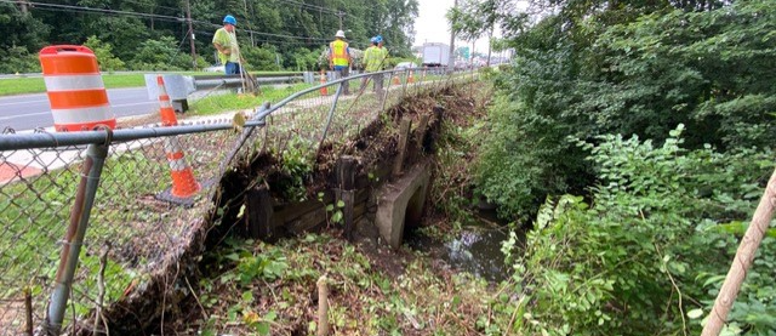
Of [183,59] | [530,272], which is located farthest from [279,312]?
[183,59]

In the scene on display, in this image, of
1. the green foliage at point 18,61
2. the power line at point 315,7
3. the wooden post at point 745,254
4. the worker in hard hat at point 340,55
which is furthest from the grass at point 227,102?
the power line at point 315,7

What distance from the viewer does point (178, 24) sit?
36188 millimetres

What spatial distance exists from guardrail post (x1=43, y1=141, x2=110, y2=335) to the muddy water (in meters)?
4.65

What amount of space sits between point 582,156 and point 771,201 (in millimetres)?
5352

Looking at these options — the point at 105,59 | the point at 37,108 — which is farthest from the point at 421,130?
the point at 105,59

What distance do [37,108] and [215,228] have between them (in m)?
9.38

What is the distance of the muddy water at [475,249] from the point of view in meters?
5.37

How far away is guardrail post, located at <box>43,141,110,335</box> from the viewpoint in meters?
1.26

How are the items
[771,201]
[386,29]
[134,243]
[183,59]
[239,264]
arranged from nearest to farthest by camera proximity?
[771,201] < [134,243] < [239,264] < [183,59] < [386,29]

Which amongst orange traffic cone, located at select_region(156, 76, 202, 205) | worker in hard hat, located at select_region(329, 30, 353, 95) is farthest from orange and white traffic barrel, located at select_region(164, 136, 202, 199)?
worker in hard hat, located at select_region(329, 30, 353, 95)

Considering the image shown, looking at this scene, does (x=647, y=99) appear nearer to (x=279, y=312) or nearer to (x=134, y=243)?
(x=279, y=312)

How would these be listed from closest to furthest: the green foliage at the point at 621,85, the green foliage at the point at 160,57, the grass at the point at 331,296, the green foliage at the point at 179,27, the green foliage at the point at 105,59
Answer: the grass at the point at 331,296
the green foliage at the point at 621,85
the green foliage at the point at 105,59
the green foliage at the point at 179,27
the green foliage at the point at 160,57

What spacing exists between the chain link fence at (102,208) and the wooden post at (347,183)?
13.7 inches

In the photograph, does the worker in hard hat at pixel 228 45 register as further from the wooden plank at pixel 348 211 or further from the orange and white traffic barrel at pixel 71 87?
the orange and white traffic barrel at pixel 71 87
